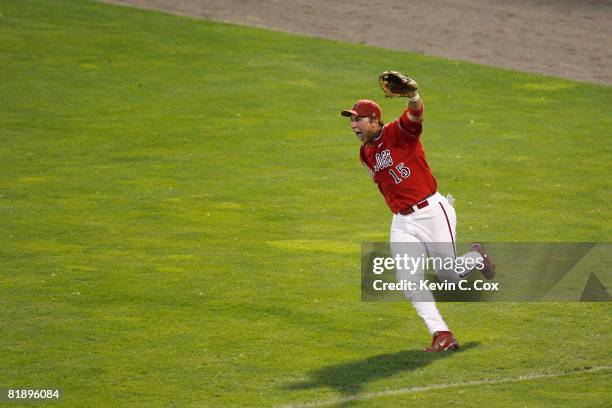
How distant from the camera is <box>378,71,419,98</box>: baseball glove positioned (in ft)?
30.9

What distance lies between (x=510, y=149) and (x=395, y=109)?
278 centimetres

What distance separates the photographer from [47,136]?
17609mm

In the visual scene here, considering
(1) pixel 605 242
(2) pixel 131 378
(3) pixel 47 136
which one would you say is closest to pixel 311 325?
(2) pixel 131 378

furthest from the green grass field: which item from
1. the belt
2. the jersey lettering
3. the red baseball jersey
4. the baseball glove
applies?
the baseball glove

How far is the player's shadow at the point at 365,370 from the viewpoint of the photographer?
8.99 meters

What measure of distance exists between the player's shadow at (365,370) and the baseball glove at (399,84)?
7.49 feet

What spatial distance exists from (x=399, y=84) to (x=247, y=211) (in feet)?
16.7

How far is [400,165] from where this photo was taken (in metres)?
9.86

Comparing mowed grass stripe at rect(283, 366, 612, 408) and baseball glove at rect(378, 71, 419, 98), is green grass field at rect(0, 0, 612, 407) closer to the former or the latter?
mowed grass stripe at rect(283, 366, 612, 408)

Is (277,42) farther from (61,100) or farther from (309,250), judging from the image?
(309,250)

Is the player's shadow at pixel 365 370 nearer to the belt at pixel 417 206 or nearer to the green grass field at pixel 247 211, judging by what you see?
the green grass field at pixel 247 211

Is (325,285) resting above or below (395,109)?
below

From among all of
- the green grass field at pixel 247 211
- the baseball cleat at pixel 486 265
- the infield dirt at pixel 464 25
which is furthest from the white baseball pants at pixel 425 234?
the infield dirt at pixel 464 25

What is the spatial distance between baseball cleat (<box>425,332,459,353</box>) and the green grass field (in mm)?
101
